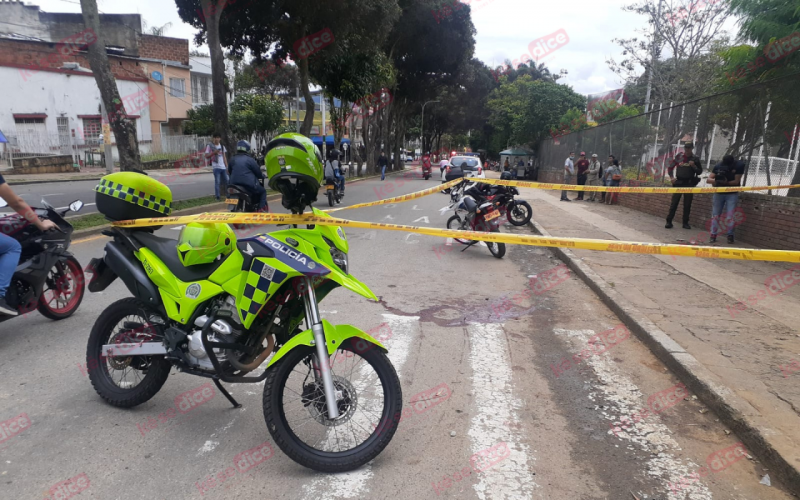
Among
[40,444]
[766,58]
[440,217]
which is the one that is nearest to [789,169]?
[766,58]

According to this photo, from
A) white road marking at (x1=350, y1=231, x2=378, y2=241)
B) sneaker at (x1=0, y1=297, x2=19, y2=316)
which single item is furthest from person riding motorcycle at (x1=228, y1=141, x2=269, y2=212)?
sneaker at (x1=0, y1=297, x2=19, y2=316)

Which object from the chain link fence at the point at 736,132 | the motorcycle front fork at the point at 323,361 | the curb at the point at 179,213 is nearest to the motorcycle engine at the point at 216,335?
the motorcycle front fork at the point at 323,361

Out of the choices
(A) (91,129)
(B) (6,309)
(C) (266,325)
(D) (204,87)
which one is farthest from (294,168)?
(D) (204,87)

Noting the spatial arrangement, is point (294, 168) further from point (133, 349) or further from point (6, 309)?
point (6, 309)

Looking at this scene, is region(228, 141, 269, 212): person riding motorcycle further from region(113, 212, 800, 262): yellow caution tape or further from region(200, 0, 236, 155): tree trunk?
region(113, 212, 800, 262): yellow caution tape

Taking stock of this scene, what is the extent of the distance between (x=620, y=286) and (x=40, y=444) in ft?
20.4

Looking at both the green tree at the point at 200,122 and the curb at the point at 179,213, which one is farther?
the green tree at the point at 200,122

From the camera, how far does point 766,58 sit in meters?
10.2

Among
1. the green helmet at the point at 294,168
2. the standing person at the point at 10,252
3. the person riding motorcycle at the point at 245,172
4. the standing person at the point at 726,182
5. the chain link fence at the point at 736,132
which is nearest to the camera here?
the green helmet at the point at 294,168

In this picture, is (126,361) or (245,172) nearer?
(126,361)

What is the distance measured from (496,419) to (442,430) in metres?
0.41

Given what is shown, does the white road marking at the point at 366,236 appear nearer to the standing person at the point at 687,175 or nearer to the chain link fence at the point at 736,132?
the standing person at the point at 687,175

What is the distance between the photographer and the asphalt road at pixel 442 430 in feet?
8.77

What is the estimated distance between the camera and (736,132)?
32.7 feet
